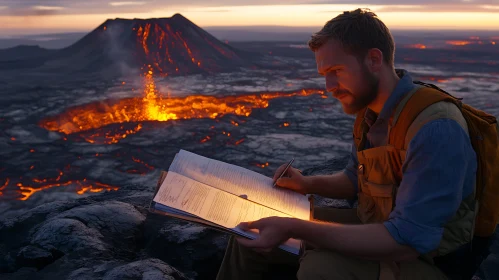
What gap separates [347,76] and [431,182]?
53 cm

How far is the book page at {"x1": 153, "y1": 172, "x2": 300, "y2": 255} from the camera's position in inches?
62.2

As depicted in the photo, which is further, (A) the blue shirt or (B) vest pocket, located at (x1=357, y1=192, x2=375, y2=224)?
(B) vest pocket, located at (x1=357, y1=192, x2=375, y2=224)

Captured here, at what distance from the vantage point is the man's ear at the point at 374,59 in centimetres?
164

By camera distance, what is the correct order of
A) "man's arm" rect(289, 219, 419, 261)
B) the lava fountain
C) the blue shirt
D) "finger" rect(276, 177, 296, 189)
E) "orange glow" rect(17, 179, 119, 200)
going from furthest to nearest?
the lava fountain, "orange glow" rect(17, 179, 119, 200), "finger" rect(276, 177, 296, 189), "man's arm" rect(289, 219, 419, 261), the blue shirt

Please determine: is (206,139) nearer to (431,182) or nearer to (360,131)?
(360,131)

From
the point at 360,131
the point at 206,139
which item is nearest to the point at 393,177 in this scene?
the point at 360,131

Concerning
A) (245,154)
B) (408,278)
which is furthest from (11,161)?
(408,278)

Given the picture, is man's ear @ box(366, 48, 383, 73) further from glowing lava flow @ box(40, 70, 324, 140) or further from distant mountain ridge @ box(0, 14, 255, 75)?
distant mountain ridge @ box(0, 14, 255, 75)

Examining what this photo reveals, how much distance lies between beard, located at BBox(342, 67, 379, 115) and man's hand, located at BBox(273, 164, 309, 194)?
542 millimetres

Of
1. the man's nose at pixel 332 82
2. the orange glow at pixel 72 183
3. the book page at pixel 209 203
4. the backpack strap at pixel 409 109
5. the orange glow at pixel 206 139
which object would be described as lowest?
the orange glow at pixel 72 183

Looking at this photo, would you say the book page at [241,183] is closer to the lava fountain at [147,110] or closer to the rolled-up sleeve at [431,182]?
the rolled-up sleeve at [431,182]

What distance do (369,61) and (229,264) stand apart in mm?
1096

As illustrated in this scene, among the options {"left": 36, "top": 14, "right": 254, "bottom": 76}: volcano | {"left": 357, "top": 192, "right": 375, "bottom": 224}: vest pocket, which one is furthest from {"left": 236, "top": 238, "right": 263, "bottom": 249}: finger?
{"left": 36, "top": 14, "right": 254, "bottom": 76}: volcano

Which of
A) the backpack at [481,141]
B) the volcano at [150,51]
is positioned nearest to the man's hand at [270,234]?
the backpack at [481,141]
